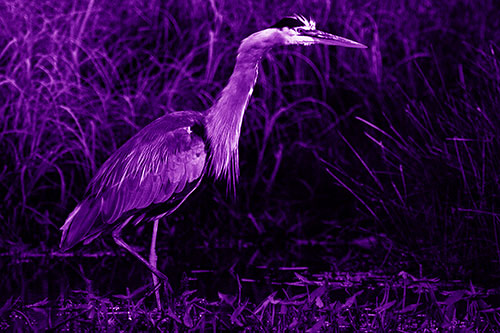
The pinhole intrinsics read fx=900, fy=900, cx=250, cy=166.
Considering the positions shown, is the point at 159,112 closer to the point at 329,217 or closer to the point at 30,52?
the point at 30,52

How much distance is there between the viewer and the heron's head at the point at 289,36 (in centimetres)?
499

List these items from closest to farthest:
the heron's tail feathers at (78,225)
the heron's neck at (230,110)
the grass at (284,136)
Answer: the heron's tail feathers at (78,225)
the grass at (284,136)
the heron's neck at (230,110)

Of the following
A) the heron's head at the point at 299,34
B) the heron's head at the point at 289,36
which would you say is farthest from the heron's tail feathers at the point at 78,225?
the heron's head at the point at 299,34

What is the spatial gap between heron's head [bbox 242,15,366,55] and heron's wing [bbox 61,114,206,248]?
2.01 ft

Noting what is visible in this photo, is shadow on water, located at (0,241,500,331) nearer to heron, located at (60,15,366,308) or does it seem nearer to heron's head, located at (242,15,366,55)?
heron, located at (60,15,366,308)

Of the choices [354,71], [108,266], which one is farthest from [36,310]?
[354,71]

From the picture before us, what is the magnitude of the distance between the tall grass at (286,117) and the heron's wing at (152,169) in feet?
1.47

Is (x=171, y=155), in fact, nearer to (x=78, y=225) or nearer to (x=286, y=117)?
(x=78, y=225)

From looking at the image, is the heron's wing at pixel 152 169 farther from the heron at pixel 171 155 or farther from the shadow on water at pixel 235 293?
the shadow on water at pixel 235 293

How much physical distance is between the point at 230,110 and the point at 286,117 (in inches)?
83.5

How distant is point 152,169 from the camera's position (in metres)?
5.05

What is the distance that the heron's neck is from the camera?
5.05 meters

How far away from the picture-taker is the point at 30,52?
6.38 meters

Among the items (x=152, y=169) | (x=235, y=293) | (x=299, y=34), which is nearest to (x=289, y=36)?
(x=299, y=34)
